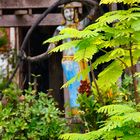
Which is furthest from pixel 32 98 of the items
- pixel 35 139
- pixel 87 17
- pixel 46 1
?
pixel 46 1

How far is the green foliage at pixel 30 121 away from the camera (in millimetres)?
4762

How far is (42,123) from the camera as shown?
4.84m

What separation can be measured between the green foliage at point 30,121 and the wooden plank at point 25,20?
2.07m

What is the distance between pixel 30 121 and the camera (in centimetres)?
485

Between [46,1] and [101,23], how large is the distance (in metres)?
4.18

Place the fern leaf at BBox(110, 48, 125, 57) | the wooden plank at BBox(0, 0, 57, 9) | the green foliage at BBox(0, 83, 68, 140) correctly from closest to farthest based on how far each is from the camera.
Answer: the fern leaf at BBox(110, 48, 125, 57), the green foliage at BBox(0, 83, 68, 140), the wooden plank at BBox(0, 0, 57, 9)

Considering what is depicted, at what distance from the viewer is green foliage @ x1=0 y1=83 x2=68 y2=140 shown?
4762 mm

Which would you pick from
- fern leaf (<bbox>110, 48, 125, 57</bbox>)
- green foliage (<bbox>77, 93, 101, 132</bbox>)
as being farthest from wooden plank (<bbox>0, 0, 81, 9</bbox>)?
fern leaf (<bbox>110, 48, 125, 57</bbox>)

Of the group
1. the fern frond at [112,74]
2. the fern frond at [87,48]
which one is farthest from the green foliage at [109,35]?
the fern frond at [112,74]

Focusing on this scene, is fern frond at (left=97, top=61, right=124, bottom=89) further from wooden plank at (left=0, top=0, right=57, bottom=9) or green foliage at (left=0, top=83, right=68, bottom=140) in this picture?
wooden plank at (left=0, top=0, right=57, bottom=9)

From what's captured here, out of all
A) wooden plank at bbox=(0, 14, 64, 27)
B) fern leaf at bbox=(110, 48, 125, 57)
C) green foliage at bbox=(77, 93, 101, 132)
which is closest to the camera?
fern leaf at bbox=(110, 48, 125, 57)

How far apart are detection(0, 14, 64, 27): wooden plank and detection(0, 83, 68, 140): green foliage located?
2070 millimetres

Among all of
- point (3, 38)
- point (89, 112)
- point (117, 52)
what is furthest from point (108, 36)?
point (3, 38)

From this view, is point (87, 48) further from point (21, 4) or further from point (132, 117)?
point (21, 4)
